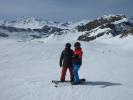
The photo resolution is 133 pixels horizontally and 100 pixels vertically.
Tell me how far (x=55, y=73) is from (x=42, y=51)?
40.7ft

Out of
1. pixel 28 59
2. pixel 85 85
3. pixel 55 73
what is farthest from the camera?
pixel 28 59

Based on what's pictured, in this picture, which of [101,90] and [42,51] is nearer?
[101,90]

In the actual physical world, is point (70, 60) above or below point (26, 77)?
above

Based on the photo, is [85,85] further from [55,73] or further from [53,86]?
[55,73]

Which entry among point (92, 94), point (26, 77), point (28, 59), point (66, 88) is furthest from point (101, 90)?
point (28, 59)

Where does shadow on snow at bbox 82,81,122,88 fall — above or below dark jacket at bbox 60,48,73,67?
below

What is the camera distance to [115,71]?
730 inches

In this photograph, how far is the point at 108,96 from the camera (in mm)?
11812

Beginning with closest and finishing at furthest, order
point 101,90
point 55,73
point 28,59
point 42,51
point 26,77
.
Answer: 1. point 101,90
2. point 26,77
3. point 55,73
4. point 28,59
5. point 42,51

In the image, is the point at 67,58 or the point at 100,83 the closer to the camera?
the point at 67,58

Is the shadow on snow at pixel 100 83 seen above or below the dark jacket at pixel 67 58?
below

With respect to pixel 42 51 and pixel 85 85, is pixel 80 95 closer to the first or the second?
pixel 85 85

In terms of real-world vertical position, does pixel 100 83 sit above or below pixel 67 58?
below

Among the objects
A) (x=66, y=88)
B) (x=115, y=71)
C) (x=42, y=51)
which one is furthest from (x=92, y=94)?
(x=42, y=51)
